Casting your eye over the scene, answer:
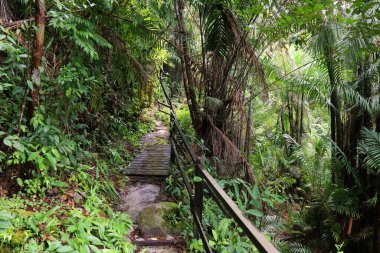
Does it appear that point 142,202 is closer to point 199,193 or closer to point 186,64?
point 199,193

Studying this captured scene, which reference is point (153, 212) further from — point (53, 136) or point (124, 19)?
point (124, 19)

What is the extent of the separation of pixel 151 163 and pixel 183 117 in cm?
395

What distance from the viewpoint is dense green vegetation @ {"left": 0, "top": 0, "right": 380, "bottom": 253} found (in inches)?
116

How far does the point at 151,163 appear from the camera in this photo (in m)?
6.11

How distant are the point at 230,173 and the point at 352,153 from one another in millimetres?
2901

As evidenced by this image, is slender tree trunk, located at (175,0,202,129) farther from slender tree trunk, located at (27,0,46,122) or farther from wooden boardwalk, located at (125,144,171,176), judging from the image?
Result: slender tree trunk, located at (27,0,46,122)

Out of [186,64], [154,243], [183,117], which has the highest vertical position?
[186,64]

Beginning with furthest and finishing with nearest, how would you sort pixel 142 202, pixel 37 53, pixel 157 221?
pixel 142 202 → pixel 157 221 → pixel 37 53

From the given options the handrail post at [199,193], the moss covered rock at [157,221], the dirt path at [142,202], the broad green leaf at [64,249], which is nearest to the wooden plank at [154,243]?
the dirt path at [142,202]

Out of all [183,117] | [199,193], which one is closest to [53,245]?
[199,193]

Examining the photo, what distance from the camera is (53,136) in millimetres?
3158

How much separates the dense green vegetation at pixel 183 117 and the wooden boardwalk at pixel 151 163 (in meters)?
0.30

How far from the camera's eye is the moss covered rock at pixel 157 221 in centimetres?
354

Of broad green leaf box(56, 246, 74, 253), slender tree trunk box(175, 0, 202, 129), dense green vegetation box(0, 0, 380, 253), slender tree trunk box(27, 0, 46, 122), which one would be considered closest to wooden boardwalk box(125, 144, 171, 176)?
dense green vegetation box(0, 0, 380, 253)
